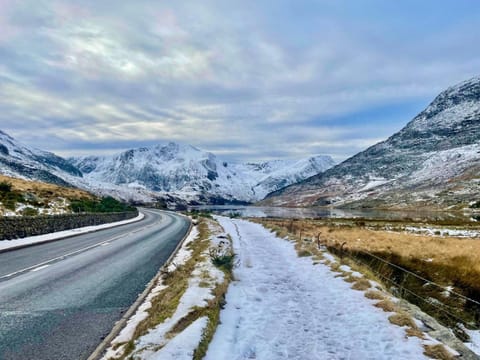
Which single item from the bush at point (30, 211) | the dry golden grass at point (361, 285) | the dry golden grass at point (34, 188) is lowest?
the dry golden grass at point (361, 285)

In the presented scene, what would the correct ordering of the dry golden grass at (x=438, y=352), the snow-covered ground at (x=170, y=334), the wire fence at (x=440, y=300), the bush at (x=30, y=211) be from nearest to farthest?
the snow-covered ground at (x=170, y=334), the dry golden grass at (x=438, y=352), the wire fence at (x=440, y=300), the bush at (x=30, y=211)

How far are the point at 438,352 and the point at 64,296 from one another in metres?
9.36

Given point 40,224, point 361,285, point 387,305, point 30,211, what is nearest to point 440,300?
point 361,285

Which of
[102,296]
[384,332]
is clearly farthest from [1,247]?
[384,332]

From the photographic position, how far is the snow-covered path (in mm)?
6840

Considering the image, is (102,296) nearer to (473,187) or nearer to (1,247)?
(1,247)

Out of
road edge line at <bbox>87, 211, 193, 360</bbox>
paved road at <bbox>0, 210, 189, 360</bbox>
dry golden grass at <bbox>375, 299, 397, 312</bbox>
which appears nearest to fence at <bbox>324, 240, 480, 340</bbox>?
dry golden grass at <bbox>375, 299, 397, 312</bbox>

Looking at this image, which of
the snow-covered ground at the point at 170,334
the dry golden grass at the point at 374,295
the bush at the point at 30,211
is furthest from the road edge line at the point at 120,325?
the bush at the point at 30,211

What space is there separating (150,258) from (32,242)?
9327 millimetres

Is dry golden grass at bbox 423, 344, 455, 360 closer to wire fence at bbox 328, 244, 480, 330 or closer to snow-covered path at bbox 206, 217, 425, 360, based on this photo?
snow-covered path at bbox 206, 217, 425, 360

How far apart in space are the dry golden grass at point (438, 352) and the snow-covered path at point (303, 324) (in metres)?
0.15

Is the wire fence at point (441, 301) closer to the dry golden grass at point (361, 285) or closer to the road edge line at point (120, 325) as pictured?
the dry golden grass at point (361, 285)

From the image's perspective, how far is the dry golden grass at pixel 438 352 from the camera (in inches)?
256

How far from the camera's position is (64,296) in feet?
34.6
